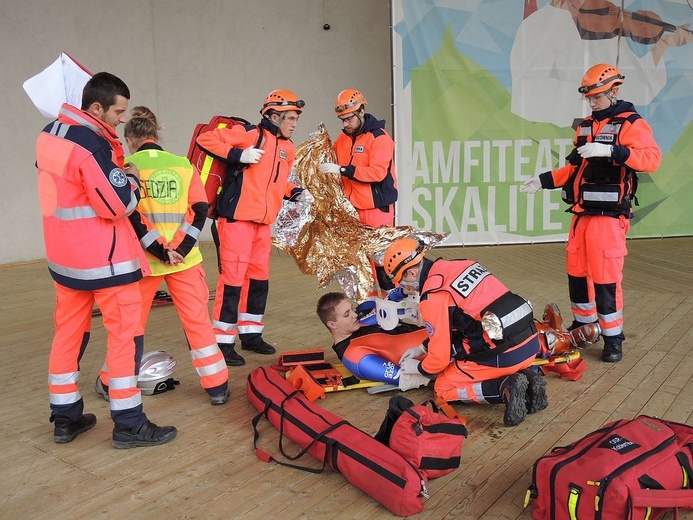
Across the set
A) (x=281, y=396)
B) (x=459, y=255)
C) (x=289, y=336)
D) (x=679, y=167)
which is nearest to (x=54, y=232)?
(x=281, y=396)

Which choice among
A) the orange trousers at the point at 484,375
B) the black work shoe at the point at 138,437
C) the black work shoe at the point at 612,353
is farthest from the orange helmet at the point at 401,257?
the black work shoe at the point at 612,353

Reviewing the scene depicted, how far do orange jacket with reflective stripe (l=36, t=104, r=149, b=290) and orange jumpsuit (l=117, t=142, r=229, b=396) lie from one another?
0.37 m

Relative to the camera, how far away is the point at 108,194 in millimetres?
3150

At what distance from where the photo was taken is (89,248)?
10.6 ft

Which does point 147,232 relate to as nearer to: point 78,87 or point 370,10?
point 78,87

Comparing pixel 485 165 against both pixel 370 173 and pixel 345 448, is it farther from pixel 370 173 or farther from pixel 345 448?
pixel 345 448

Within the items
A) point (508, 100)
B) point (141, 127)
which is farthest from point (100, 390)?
point (508, 100)

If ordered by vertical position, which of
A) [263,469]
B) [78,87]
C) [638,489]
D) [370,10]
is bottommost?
[263,469]

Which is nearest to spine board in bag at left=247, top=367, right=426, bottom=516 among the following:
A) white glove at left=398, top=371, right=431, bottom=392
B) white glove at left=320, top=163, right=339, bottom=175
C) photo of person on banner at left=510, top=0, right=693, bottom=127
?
white glove at left=398, top=371, right=431, bottom=392

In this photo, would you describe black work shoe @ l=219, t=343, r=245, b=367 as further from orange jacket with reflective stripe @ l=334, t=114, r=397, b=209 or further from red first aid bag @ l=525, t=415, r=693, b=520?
red first aid bag @ l=525, t=415, r=693, b=520

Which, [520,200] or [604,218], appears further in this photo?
[520,200]

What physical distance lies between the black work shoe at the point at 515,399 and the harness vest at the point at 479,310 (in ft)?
0.68

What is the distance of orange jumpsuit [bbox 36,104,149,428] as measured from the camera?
3.16 m

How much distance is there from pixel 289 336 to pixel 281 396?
1.74m
